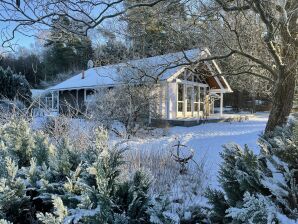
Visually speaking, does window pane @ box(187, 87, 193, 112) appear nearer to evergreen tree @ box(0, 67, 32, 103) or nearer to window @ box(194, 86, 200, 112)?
window @ box(194, 86, 200, 112)

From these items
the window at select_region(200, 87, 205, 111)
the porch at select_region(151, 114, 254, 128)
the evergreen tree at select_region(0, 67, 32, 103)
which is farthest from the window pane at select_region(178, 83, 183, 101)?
the evergreen tree at select_region(0, 67, 32, 103)

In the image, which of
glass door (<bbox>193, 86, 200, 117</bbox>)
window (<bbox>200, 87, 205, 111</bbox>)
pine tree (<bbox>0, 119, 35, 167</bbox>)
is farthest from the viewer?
window (<bbox>200, 87, 205, 111</bbox>)

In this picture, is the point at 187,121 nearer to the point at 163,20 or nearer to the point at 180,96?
the point at 180,96

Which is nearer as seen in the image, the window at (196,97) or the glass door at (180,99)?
the glass door at (180,99)

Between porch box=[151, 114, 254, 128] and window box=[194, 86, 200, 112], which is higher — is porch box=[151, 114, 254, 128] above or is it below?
below

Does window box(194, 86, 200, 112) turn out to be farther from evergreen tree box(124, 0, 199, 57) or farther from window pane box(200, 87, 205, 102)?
evergreen tree box(124, 0, 199, 57)

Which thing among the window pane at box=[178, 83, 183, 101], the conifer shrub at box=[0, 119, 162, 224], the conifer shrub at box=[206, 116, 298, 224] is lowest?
the conifer shrub at box=[0, 119, 162, 224]

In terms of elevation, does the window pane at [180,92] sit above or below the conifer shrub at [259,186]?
above

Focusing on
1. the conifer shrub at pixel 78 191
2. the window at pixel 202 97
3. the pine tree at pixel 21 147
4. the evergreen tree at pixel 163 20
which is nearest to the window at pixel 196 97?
the window at pixel 202 97

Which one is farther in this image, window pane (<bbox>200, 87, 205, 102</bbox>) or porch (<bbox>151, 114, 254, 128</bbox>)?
window pane (<bbox>200, 87, 205, 102</bbox>)

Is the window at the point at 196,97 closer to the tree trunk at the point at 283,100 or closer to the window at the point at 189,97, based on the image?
the window at the point at 189,97

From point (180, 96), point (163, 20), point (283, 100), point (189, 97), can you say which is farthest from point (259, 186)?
point (189, 97)

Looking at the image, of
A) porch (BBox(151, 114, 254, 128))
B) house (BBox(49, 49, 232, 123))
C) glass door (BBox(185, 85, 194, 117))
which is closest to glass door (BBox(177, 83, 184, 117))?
house (BBox(49, 49, 232, 123))

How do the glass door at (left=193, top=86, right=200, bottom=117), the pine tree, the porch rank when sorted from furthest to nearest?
the glass door at (left=193, top=86, right=200, bottom=117), the porch, the pine tree
